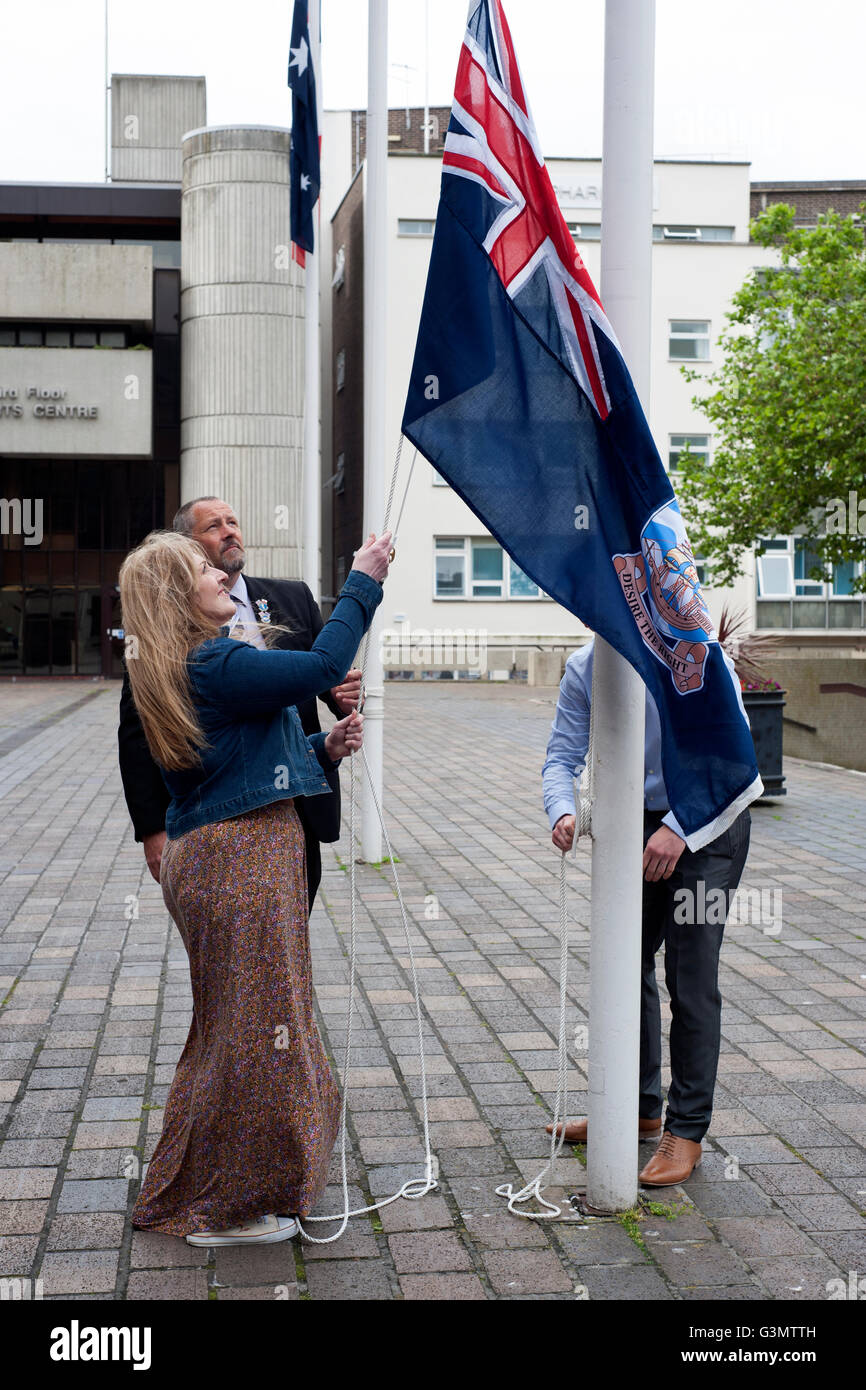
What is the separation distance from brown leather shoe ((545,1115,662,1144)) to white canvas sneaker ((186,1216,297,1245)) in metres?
1.04

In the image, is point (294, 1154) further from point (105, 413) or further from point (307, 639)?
point (105, 413)

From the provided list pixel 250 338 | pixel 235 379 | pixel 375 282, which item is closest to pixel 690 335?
pixel 250 338

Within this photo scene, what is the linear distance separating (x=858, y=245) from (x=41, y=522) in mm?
23605

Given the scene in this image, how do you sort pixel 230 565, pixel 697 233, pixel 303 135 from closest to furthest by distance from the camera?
pixel 230 565, pixel 303 135, pixel 697 233

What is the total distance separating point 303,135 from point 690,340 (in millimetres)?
31089

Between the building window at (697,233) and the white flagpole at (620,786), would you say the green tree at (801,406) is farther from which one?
the white flagpole at (620,786)

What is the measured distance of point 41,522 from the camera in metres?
39.4

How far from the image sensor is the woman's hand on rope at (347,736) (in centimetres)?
400

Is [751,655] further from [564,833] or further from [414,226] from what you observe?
[414,226]

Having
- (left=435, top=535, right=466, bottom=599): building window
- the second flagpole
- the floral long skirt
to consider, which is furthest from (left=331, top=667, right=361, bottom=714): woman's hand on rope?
(left=435, top=535, right=466, bottom=599): building window

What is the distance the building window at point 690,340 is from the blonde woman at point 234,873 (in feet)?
127

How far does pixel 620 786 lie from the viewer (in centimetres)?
385

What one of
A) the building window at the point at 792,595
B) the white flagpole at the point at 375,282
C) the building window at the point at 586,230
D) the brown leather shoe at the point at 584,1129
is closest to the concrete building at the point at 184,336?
the building window at the point at 586,230
